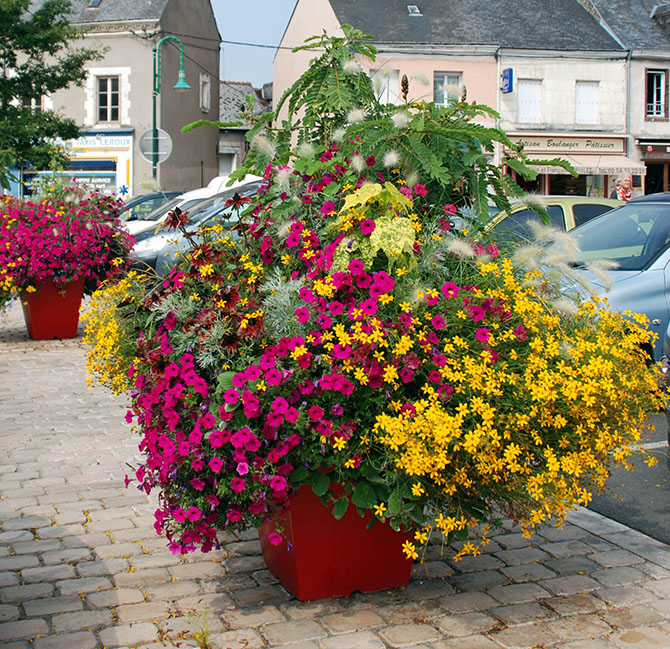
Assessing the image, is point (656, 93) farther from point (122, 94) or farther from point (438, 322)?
point (438, 322)

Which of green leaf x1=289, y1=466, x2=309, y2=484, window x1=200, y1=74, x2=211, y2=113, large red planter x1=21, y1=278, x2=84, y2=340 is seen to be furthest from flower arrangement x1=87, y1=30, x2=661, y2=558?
window x1=200, y1=74, x2=211, y2=113

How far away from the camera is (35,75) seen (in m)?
29.2

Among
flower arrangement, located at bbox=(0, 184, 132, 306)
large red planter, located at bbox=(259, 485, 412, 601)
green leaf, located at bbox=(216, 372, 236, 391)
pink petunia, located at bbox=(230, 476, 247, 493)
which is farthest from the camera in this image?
flower arrangement, located at bbox=(0, 184, 132, 306)

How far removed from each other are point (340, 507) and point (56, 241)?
7669 millimetres

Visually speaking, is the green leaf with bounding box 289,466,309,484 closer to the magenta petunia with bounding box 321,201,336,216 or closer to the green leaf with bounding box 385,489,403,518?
the green leaf with bounding box 385,489,403,518

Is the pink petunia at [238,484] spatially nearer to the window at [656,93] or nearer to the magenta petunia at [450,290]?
the magenta petunia at [450,290]

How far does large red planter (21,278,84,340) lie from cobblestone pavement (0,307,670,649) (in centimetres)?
574

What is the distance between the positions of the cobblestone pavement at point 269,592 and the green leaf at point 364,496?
515 millimetres

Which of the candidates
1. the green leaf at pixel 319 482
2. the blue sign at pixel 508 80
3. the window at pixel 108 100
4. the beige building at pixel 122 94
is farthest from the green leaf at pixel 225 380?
the window at pixel 108 100

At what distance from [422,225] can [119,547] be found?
2140 mm

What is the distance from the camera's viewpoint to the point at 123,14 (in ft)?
119

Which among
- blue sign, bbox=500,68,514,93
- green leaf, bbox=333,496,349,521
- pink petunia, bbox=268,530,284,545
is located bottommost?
pink petunia, bbox=268,530,284,545

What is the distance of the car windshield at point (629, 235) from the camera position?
816cm

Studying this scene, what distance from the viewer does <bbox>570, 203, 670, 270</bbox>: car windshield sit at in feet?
26.8
